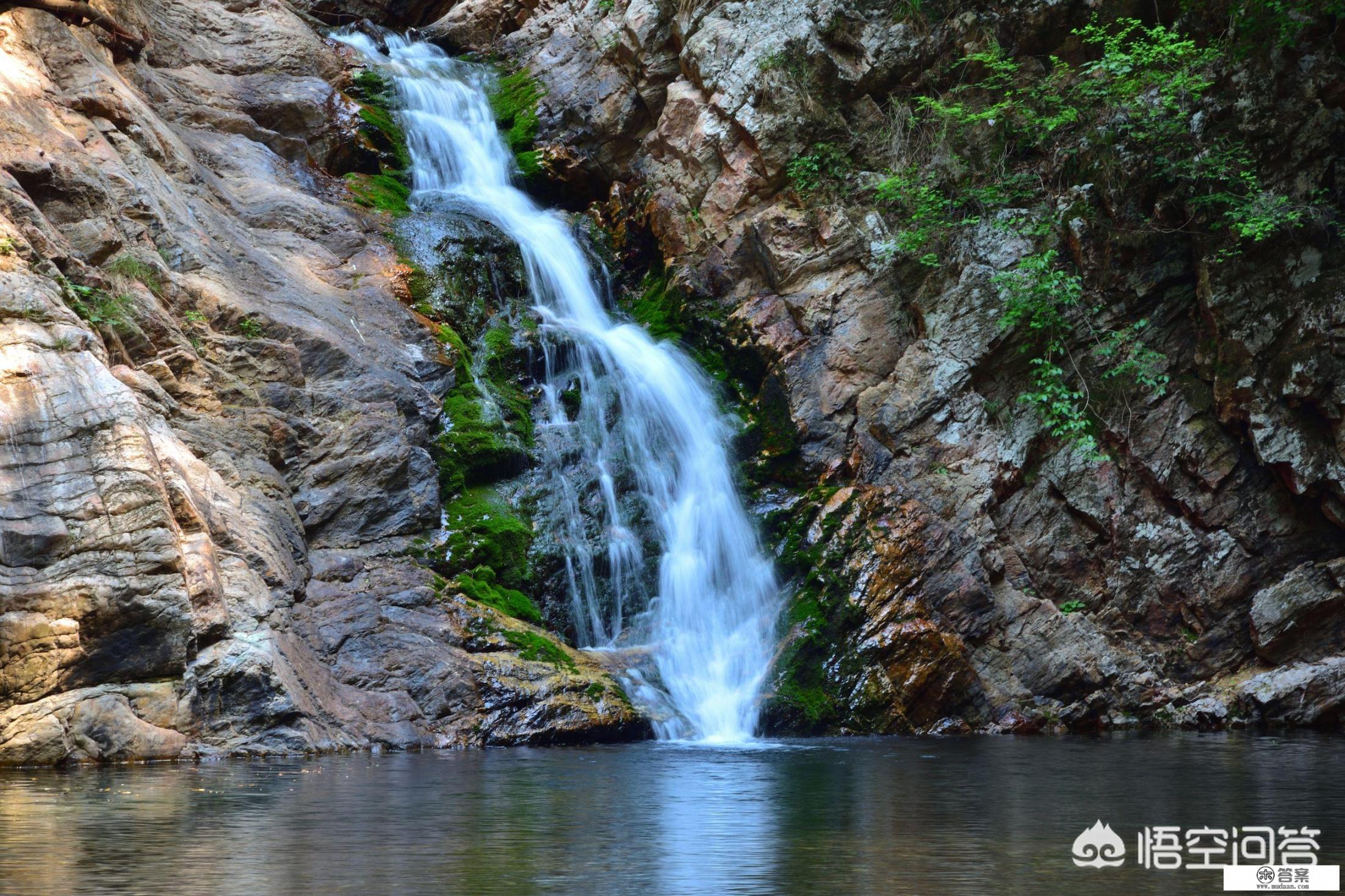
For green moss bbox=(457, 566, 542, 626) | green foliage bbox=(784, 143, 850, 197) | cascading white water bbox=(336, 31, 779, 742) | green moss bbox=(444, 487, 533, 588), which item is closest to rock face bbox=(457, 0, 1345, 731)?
green foliage bbox=(784, 143, 850, 197)

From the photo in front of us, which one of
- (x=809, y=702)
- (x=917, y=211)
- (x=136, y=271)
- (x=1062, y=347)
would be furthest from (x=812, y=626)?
(x=136, y=271)

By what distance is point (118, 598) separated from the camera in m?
8.51

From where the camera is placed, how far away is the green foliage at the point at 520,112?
19.6 m

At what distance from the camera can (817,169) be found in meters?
16.4

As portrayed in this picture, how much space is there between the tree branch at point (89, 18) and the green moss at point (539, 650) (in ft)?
30.8

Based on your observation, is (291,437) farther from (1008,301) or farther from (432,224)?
(1008,301)

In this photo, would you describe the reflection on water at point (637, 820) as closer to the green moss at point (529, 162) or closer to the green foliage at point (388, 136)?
the green foliage at point (388, 136)

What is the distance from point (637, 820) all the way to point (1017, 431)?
9.83 metres

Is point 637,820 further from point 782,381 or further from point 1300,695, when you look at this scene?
point 782,381

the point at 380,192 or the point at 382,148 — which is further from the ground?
the point at 382,148

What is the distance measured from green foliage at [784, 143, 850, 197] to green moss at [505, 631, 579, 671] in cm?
815

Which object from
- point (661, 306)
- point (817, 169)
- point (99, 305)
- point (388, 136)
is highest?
point (388, 136)
